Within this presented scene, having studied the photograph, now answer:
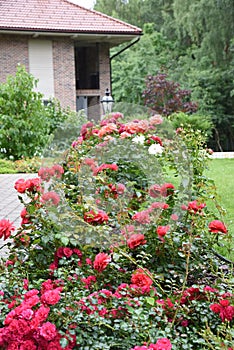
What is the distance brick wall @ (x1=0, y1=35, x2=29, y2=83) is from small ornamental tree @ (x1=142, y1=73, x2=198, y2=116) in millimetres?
5687

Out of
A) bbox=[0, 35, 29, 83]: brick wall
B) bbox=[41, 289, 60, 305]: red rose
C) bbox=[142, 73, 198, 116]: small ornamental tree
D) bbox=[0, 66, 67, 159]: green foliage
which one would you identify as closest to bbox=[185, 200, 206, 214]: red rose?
bbox=[41, 289, 60, 305]: red rose

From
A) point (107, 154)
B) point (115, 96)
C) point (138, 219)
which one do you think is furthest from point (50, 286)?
point (115, 96)

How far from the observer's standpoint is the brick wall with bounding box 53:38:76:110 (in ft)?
61.3

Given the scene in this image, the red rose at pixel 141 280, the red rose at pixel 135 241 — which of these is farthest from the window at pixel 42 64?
the red rose at pixel 141 280

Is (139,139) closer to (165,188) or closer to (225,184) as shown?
(165,188)

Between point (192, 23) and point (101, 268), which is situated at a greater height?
point (192, 23)

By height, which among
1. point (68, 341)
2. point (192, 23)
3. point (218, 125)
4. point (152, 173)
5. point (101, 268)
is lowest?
point (218, 125)

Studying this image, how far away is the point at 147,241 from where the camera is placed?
3.04 m

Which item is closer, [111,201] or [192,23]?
[111,201]

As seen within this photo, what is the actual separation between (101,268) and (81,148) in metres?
2.18

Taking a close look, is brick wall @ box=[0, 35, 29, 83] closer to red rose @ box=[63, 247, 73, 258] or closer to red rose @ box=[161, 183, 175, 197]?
red rose @ box=[161, 183, 175, 197]

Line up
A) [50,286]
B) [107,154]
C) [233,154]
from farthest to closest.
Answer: [233,154], [107,154], [50,286]

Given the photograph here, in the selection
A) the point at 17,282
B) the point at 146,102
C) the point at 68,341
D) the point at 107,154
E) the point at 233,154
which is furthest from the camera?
the point at 146,102

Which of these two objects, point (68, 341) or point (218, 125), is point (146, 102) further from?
point (68, 341)
